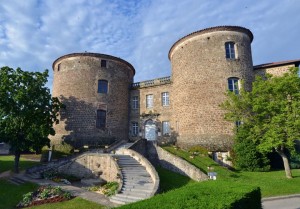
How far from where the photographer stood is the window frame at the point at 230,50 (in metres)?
22.6

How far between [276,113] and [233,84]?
21.1ft

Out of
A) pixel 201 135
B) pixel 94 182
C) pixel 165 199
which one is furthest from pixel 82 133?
pixel 165 199

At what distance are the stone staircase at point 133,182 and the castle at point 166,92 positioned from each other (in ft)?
24.4

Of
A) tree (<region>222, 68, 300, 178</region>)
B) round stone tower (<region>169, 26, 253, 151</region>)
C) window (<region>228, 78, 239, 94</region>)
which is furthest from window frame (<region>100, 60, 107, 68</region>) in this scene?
tree (<region>222, 68, 300, 178</region>)

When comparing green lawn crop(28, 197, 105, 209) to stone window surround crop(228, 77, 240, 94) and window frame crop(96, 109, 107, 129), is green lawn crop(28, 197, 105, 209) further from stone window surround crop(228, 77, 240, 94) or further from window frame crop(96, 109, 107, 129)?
stone window surround crop(228, 77, 240, 94)

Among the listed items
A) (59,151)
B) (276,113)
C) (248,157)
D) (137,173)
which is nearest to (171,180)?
(137,173)

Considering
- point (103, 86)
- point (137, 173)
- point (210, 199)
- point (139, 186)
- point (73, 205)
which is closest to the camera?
point (210, 199)

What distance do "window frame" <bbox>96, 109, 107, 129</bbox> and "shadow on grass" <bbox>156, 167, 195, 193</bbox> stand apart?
32.3ft

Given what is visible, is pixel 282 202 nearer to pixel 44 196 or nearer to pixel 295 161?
pixel 295 161

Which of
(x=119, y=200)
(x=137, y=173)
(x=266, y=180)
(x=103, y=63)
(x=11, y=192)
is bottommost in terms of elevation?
(x=119, y=200)

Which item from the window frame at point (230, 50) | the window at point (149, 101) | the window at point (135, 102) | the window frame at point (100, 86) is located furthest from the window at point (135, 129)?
the window frame at point (230, 50)

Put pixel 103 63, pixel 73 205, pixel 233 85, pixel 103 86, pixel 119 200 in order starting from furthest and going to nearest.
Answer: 1. pixel 103 63
2. pixel 103 86
3. pixel 233 85
4. pixel 119 200
5. pixel 73 205

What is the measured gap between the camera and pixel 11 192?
13969 mm

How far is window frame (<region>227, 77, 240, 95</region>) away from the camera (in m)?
21.9
